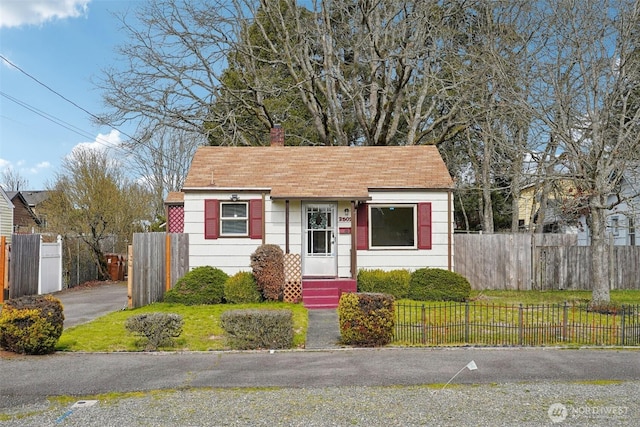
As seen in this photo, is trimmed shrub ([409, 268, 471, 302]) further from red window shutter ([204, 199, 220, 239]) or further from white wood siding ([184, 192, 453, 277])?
red window shutter ([204, 199, 220, 239])

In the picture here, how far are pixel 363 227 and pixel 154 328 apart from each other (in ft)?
27.0

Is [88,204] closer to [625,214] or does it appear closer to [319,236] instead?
[319,236]

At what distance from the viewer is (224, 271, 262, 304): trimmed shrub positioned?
47.8 feet

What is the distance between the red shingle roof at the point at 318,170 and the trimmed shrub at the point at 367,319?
6.34 m

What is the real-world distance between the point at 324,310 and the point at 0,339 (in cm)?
723

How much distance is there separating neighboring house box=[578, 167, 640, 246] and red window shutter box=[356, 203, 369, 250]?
6.41m

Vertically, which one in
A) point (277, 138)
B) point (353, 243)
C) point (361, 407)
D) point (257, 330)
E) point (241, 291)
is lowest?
point (361, 407)

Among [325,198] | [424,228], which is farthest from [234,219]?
[424,228]

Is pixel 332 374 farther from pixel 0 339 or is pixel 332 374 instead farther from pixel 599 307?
pixel 599 307

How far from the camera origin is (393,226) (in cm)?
1619

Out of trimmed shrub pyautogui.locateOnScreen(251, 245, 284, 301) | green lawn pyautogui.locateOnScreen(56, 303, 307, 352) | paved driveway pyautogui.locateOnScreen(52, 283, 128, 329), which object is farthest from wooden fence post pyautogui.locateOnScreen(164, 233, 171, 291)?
trimmed shrub pyautogui.locateOnScreen(251, 245, 284, 301)

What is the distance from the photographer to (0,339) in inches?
348

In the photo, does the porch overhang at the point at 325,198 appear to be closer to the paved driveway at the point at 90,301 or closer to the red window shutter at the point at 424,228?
the red window shutter at the point at 424,228

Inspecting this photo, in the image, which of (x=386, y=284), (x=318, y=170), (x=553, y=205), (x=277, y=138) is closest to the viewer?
(x=386, y=284)
